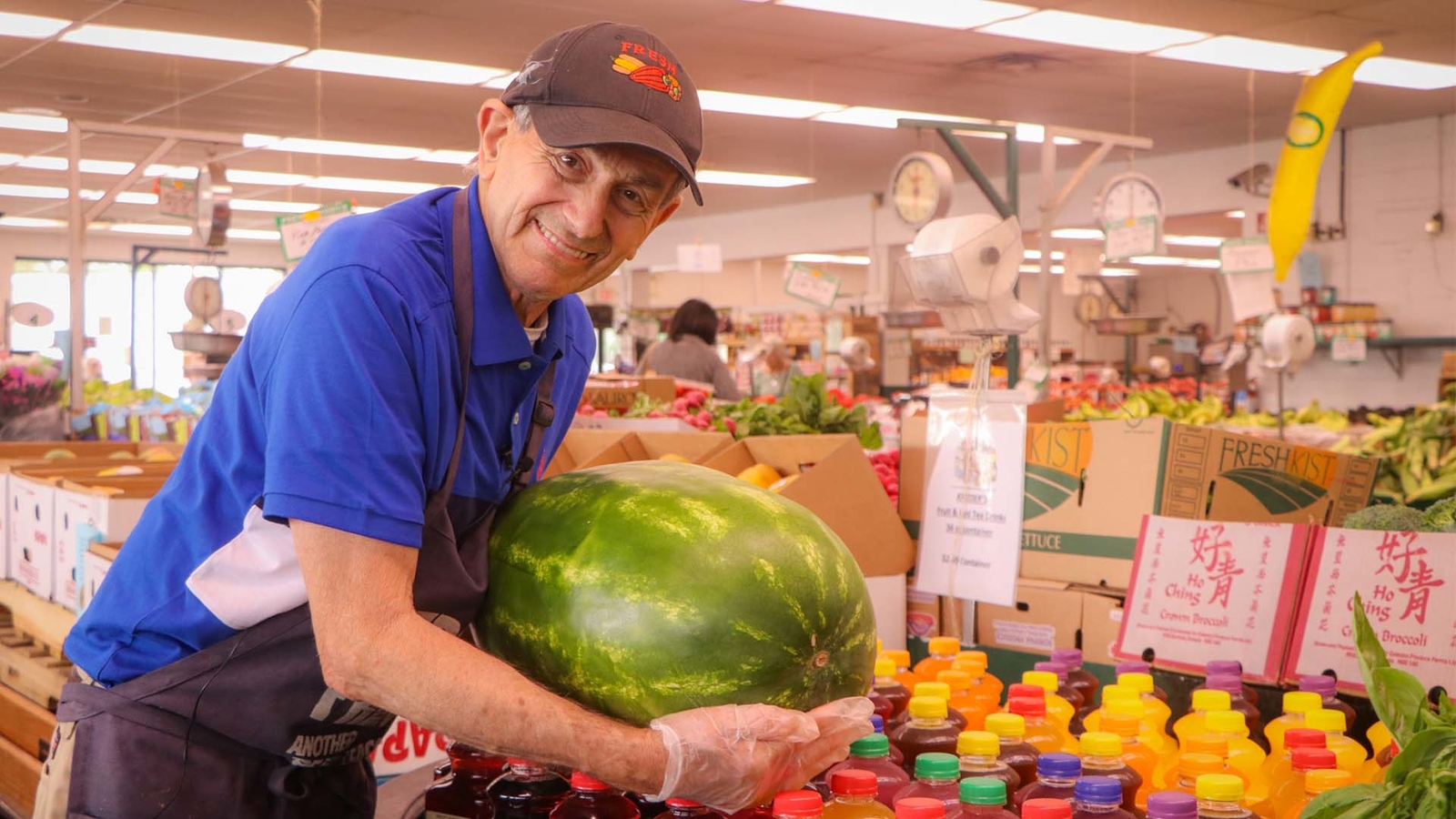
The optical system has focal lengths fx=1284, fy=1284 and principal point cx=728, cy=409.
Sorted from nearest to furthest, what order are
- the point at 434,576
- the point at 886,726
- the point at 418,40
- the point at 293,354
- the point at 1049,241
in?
the point at 293,354
the point at 434,576
the point at 886,726
the point at 1049,241
the point at 418,40

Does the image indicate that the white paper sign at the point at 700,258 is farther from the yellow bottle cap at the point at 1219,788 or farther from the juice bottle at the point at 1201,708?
the yellow bottle cap at the point at 1219,788

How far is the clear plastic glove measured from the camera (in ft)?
4.07

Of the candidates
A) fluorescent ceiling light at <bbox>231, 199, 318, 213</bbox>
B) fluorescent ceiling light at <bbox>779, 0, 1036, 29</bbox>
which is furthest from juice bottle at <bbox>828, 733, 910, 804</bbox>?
fluorescent ceiling light at <bbox>231, 199, 318, 213</bbox>

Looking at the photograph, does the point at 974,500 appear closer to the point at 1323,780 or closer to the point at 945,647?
the point at 945,647

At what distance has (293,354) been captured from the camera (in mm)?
1238

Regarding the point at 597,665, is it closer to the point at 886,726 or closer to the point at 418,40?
the point at 886,726

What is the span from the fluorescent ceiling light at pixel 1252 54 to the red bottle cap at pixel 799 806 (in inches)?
294

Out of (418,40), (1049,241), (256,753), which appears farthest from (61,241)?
(256,753)

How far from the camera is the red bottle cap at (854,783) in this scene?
135 cm

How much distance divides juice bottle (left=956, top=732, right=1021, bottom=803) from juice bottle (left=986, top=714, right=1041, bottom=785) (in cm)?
6

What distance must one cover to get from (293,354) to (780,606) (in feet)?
1.79

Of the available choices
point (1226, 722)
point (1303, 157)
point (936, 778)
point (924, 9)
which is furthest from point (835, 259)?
point (936, 778)

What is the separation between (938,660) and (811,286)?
7.26 meters

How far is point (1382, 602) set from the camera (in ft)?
7.02
